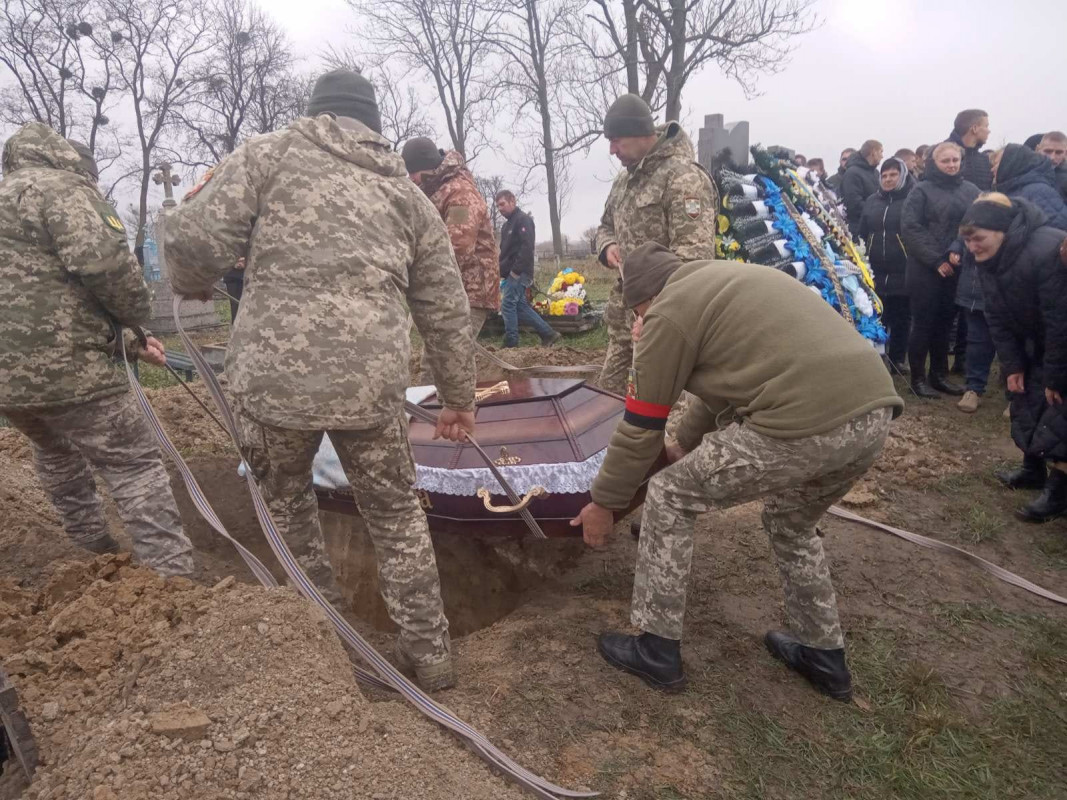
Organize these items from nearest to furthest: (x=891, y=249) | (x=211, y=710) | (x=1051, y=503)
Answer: (x=211, y=710) → (x=1051, y=503) → (x=891, y=249)

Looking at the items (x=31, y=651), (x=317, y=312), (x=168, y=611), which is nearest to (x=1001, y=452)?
(x=317, y=312)

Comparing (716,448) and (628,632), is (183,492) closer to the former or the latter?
(628,632)

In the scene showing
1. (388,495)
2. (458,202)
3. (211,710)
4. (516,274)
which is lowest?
(211,710)

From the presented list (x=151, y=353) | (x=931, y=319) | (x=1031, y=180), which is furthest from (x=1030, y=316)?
(x=151, y=353)

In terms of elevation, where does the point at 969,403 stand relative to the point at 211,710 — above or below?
below

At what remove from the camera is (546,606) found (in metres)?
2.87

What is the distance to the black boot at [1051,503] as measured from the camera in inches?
142

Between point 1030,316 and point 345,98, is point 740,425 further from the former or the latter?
point 1030,316

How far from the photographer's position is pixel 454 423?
2.54 m

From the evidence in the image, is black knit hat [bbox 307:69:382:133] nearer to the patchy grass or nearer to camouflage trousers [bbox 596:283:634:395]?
camouflage trousers [bbox 596:283:634:395]

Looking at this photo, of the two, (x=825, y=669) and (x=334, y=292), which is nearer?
(x=334, y=292)

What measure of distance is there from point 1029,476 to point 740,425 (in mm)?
2859

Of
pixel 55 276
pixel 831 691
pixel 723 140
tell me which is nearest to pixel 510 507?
pixel 831 691

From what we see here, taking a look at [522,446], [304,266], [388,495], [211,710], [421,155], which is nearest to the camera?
[211,710]
